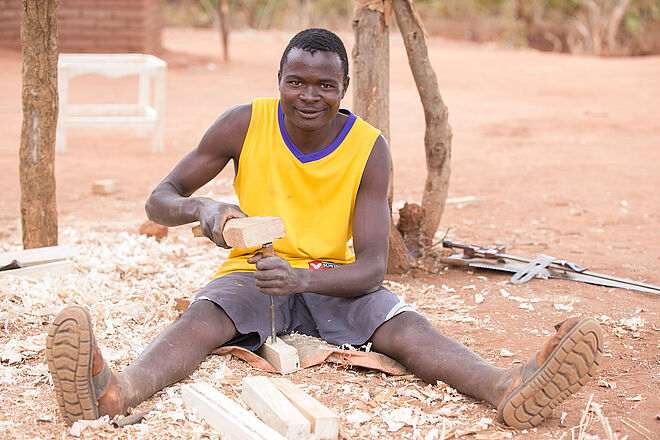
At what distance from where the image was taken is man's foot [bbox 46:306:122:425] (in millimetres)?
2123

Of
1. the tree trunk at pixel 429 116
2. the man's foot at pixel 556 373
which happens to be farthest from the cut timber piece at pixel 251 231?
the tree trunk at pixel 429 116

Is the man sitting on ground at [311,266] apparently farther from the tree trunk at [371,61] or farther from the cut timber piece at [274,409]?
the tree trunk at [371,61]

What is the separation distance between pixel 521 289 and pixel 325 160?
1507 mm

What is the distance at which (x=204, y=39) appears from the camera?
69.2 ft

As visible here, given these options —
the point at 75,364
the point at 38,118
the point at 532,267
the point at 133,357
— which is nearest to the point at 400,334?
the point at 133,357

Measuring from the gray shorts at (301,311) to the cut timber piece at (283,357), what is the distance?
0.19ft

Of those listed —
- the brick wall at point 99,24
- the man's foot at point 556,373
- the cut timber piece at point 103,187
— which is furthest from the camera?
the brick wall at point 99,24

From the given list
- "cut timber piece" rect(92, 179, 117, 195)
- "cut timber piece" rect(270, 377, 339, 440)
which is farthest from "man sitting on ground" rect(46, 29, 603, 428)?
"cut timber piece" rect(92, 179, 117, 195)

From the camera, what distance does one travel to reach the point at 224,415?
2.24 meters

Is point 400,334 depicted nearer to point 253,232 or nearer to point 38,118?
point 253,232

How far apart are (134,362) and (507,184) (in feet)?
16.7

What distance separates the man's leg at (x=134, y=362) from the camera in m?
2.13

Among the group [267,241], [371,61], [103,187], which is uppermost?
[371,61]

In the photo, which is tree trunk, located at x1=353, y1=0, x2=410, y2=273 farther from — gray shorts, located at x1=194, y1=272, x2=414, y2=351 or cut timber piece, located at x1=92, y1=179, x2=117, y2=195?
cut timber piece, located at x1=92, y1=179, x2=117, y2=195
